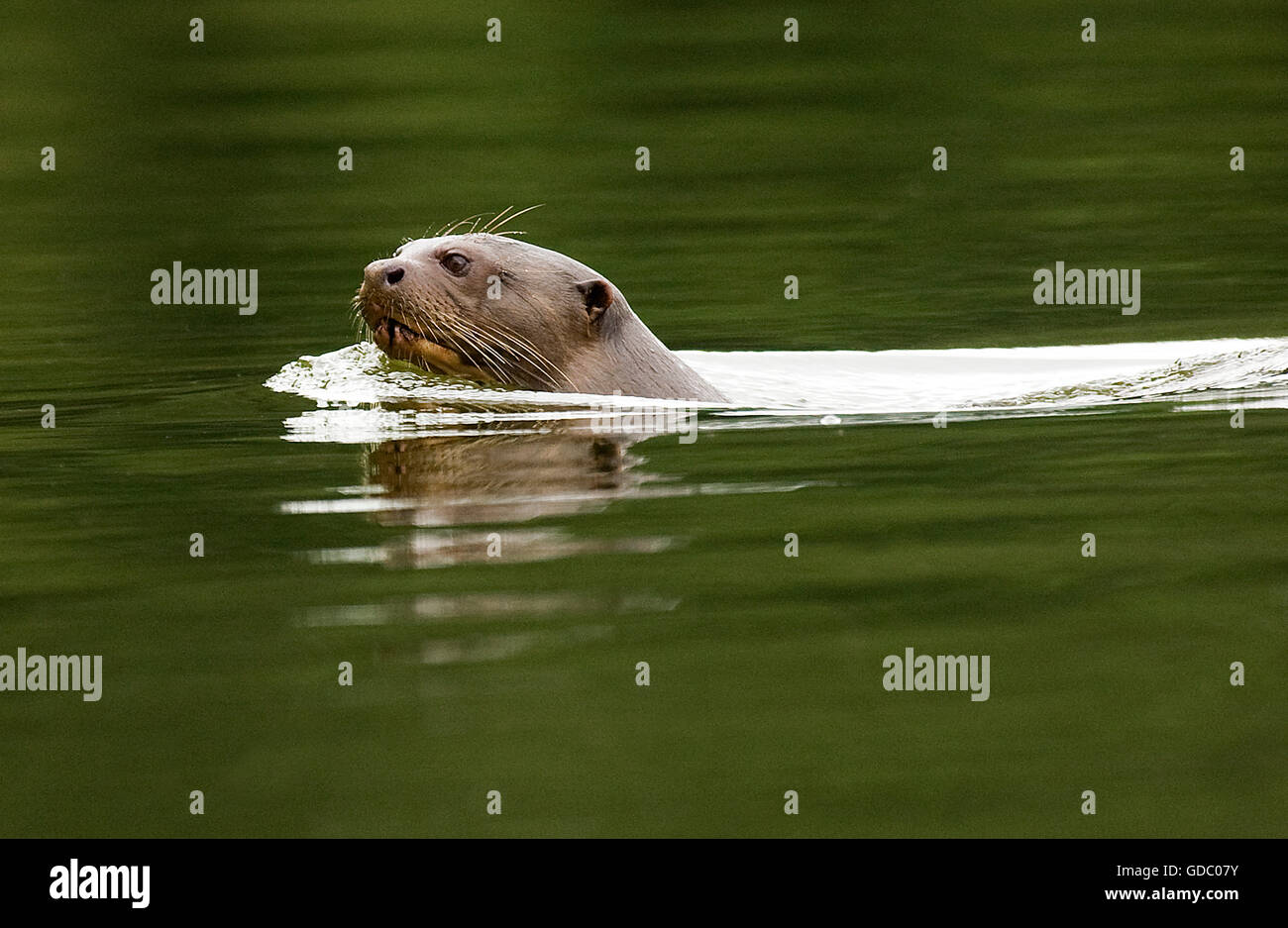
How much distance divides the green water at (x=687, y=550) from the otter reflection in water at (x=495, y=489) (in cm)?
6

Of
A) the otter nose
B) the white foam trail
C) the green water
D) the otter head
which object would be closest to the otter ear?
the otter head

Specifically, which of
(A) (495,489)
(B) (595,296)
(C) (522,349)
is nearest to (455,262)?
(C) (522,349)

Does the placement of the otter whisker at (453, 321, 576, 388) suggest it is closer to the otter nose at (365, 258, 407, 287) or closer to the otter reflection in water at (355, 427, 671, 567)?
the otter nose at (365, 258, 407, 287)

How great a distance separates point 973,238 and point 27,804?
36.5 feet

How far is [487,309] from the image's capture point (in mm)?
9445

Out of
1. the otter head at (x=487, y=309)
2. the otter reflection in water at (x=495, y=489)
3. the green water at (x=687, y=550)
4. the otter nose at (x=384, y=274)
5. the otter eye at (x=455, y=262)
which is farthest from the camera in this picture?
the otter eye at (x=455, y=262)

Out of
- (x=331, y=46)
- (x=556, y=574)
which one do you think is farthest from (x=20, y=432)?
(x=331, y=46)

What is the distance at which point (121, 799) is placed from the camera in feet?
15.9

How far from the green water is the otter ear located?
3.81 ft

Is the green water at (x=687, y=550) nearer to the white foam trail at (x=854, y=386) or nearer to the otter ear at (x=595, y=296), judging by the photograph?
the white foam trail at (x=854, y=386)

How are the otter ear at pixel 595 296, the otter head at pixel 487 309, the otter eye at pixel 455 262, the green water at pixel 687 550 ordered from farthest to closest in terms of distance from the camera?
the otter ear at pixel 595 296 < the otter eye at pixel 455 262 < the otter head at pixel 487 309 < the green water at pixel 687 550

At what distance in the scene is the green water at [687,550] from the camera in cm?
488

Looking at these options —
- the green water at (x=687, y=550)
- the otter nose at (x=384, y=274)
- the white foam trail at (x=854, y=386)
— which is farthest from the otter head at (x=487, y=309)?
the green water at (x=687, y=550)

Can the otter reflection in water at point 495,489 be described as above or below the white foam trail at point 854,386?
below
